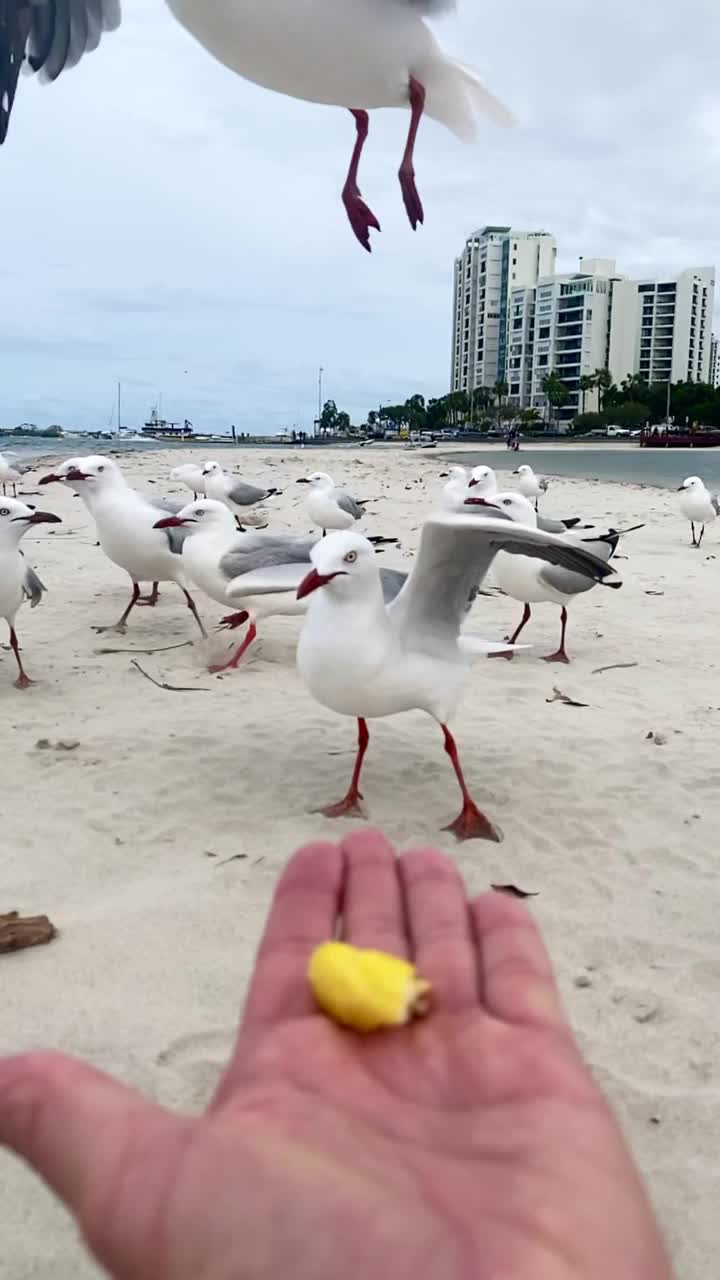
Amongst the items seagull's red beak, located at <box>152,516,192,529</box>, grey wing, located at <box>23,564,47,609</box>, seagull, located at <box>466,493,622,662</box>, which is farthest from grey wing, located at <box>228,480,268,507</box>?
grey wing, located at <box>23,564,47,609</box>

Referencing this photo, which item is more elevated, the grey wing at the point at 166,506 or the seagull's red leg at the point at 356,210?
the seagull's red leg at the point at 356,210

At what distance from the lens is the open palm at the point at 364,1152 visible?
0.85m

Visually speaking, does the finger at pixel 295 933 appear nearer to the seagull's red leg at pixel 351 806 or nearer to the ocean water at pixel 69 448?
the seagull's red leg at pixel 351 806

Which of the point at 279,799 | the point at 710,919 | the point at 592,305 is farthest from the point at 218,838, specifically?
the point at 592,305

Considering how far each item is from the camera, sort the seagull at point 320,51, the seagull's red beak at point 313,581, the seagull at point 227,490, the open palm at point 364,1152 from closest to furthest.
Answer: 1. the open palm at point 364,1152
2. the seagull at point 320,51
3. the seagull's red beak at point 313,581
4. the seagull at point 227,490

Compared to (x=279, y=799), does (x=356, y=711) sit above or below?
above

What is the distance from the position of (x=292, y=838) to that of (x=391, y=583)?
1.37m

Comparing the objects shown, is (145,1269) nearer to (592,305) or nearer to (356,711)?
(356,711)

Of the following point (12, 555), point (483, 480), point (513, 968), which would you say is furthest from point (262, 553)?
point (513, 968)

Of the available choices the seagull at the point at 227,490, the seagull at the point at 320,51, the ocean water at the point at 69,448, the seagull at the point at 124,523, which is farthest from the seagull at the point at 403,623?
the ocean water at the point at 69,448

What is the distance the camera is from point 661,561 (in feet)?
31.8

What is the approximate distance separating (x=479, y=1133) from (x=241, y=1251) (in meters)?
0.29

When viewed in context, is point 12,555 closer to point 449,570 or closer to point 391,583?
point 391,583

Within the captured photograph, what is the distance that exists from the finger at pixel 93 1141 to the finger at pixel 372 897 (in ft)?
1.37
